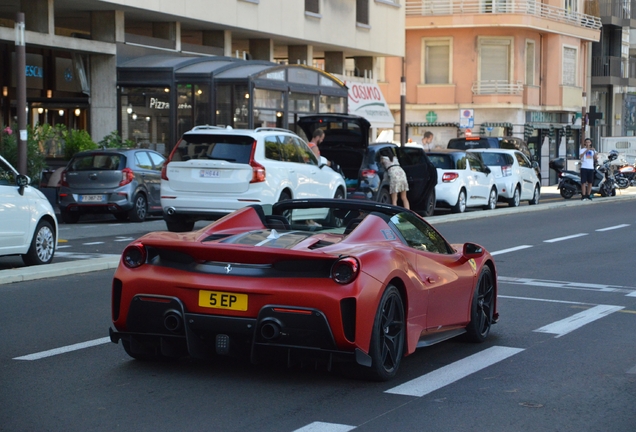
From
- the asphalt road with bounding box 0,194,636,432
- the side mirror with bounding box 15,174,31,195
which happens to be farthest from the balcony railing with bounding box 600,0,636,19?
the asphalt road with bounding box 0,194,636,432

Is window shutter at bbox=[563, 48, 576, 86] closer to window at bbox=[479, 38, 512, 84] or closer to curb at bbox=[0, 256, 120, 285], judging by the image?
window at bbox=[479, 38, 512, 84]

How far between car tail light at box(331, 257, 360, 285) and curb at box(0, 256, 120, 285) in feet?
21.9

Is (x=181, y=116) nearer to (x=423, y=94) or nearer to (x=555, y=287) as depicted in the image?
(x=555, y=287)

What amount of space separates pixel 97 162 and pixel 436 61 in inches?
1337

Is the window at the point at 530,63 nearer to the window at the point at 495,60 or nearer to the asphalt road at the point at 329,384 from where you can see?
the window at the point at 495,60

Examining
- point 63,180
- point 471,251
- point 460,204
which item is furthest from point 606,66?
point 471,251

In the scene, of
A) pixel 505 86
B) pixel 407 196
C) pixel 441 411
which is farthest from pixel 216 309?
pixel 505 86

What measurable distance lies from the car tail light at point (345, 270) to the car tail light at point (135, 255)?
1311mm

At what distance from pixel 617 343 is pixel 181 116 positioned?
77.0 feet

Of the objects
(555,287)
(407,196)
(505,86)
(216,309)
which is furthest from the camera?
(505,86)

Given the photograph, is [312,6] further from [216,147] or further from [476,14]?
[216,147]

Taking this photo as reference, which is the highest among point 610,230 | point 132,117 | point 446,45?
point 446,45

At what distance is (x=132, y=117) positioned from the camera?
1232 inches

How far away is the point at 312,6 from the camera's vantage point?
3938cm
